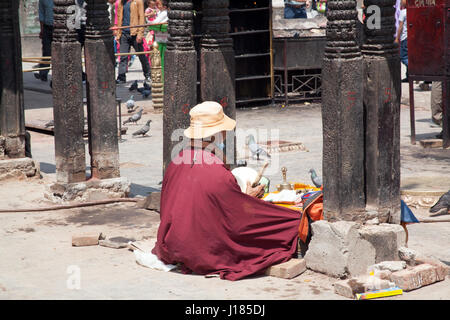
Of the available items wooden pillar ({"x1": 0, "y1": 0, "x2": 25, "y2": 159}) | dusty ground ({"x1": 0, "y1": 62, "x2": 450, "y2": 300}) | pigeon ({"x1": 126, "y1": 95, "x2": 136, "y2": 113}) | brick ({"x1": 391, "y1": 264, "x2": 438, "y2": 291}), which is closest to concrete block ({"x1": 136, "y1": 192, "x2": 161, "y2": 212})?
dusty ground ({"x1": 0, "y1": 62, "x2": 450, "y2": 300})

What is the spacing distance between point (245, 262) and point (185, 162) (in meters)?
0.97

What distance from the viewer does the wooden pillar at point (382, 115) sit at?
6.85 m

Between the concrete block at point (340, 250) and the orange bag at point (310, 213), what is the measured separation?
0.54ft

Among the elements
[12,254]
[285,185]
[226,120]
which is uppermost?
[226,120]

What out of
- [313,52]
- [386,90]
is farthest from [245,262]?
[313,52]

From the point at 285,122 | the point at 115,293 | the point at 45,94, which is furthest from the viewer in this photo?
the point at 45,94

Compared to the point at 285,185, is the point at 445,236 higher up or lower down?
lower down

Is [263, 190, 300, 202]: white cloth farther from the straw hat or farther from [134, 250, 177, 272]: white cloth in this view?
[134, 250, 177, 272]: white cloth

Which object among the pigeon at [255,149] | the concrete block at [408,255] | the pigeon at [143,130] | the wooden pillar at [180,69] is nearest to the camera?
the concrete block at [408,255]

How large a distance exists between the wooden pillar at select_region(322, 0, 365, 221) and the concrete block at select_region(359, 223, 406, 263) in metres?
0.20

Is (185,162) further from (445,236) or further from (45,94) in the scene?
(45,94)

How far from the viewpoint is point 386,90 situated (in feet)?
22.6

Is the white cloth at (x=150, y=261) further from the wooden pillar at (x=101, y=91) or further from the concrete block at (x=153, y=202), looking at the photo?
the wooden pillar at (x=101, y=91)

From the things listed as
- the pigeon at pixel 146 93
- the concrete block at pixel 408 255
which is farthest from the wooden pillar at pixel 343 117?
the pigeon at pixel 146 93
